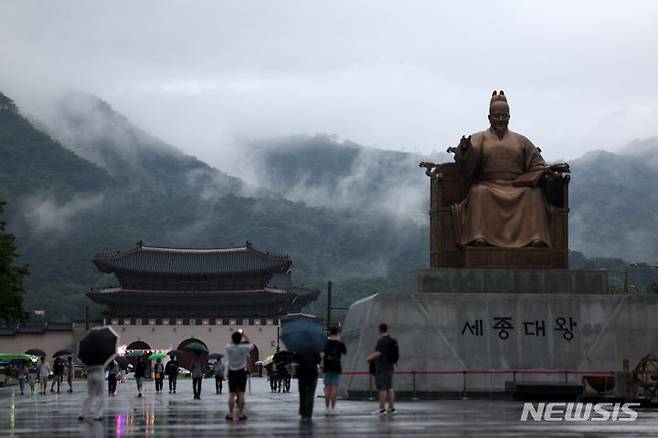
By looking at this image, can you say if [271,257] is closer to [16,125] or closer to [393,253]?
[393,253]

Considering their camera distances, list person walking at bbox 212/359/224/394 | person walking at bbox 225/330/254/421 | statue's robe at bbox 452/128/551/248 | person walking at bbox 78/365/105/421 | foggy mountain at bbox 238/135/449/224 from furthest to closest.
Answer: foggy mountain at bbox 238/135/449/224 < person walking at bbox 212/359/224/394 < statue's robe at bbox 452/128/551/248 < person walking at bbox 78/365/105/421 < person walking at bbox 225/330/254/421

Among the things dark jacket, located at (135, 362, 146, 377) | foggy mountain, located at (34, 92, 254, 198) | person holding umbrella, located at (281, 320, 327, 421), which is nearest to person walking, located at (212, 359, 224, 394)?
dark jacket, located at (135, 362, 146, 377)

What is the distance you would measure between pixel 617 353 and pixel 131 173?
13502 centimetres

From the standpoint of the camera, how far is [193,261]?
7212 centimetres

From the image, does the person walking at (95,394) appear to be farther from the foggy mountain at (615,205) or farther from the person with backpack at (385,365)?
the foggy mountain at (615,205)

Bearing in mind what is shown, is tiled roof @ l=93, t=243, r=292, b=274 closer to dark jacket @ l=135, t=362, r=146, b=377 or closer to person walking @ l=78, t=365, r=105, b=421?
dark jacket @ l=135, t=362, r=146, b=377

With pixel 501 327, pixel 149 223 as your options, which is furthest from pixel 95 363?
pixel 149 223

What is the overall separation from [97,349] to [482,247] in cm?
891

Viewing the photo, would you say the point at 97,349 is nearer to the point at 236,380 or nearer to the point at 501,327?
the point at 236,380

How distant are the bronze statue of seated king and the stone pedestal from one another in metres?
0.44

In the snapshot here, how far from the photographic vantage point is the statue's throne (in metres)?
21.4

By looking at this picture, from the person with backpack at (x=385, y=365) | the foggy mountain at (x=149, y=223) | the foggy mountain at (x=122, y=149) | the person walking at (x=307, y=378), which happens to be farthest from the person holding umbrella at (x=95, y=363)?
the foggy mountain at (x=122, y=149)

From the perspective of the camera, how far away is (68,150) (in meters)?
150

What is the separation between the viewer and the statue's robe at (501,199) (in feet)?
70.1
